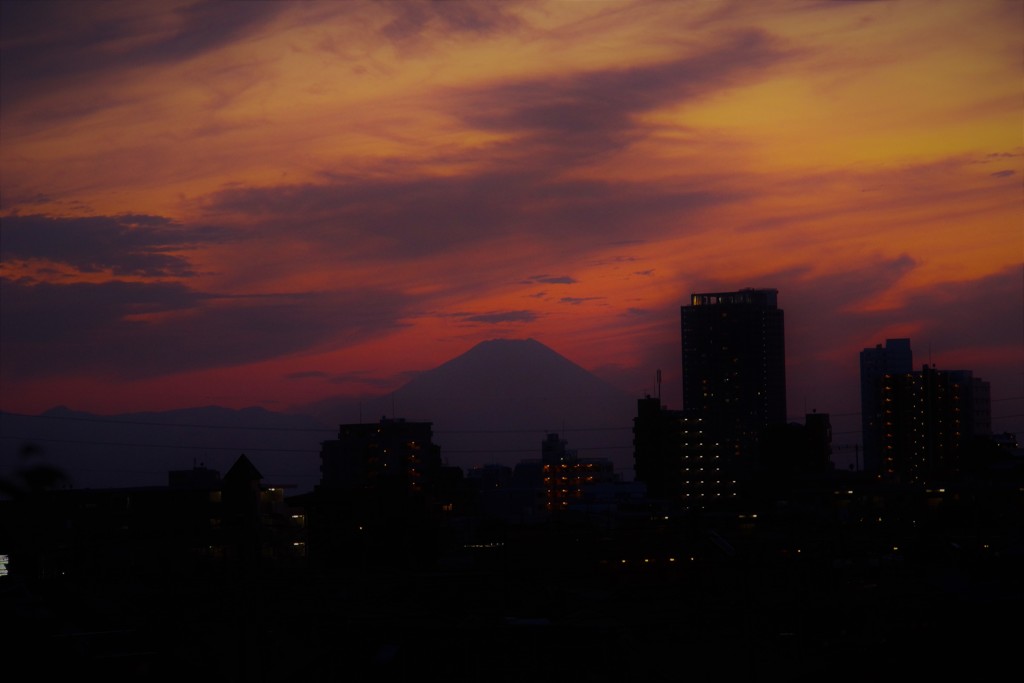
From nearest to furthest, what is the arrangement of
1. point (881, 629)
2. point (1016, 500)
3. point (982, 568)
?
point (982, 568)
point (881, 629)
point (1016, 500)

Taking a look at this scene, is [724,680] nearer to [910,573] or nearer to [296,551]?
[910,573]

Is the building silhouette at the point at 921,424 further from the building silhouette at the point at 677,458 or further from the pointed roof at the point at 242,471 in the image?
the pointed roof at the point at 242,471

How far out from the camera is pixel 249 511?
2119 centimetres

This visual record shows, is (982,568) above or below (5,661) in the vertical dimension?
below

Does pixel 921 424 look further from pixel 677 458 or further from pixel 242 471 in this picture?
pixel 242 471

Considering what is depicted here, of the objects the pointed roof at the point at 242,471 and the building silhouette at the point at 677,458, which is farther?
the building silhouette at the point at 677,458

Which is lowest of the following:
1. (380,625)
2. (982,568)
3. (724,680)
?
(724,680)

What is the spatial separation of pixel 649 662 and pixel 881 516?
41.5m

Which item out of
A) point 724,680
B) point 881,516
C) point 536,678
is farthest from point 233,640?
point 881,516

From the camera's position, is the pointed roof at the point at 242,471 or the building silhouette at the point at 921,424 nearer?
the pointed roof at the point at 242,471

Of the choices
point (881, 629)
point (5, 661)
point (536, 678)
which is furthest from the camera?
point (881, 629)

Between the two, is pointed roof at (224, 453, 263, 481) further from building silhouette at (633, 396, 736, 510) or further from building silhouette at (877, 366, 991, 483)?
building silhouette at (877, 366, 991, 483)

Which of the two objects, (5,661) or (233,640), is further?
(233,640)

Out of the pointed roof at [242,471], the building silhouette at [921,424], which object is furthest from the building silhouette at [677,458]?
the pointed roof at [242,471]
